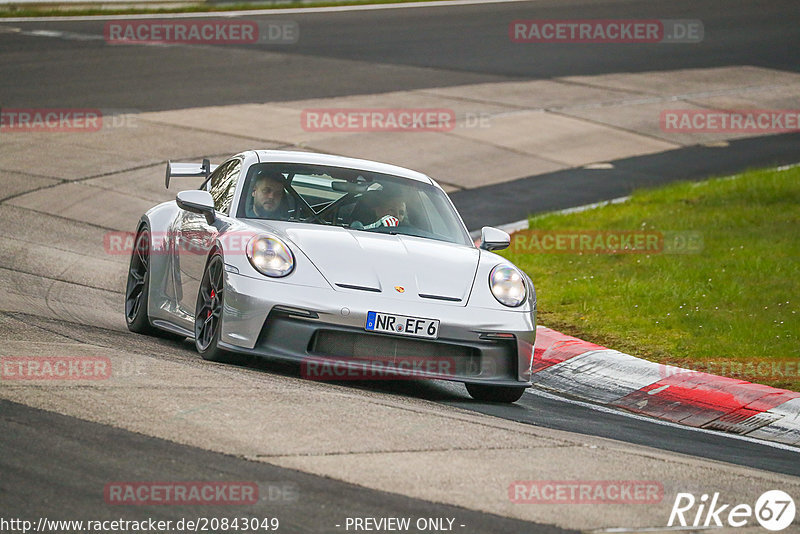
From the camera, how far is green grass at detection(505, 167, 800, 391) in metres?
8.82

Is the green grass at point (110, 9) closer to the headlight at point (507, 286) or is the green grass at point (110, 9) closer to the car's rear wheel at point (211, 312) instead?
the car's rear wheel at point (211, 312)

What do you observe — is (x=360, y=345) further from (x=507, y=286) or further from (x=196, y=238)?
(x=196, y=238)

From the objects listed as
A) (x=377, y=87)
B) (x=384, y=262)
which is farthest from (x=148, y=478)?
(x=377, y=87)

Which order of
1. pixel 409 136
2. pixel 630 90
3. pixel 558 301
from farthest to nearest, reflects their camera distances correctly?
pixel 630 90, pixel 409 136, pixel 558 301

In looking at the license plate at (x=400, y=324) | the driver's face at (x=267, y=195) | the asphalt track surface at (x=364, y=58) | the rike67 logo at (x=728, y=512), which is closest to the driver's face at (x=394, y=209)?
the driver's face at (x=267, y=195)

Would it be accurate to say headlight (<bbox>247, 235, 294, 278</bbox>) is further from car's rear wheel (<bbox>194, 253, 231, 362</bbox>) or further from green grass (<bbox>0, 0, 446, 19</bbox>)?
green grass (<bbox>0, 0, 446, 19</bbox>)

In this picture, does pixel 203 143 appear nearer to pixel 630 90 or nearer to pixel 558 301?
pixel 558 301

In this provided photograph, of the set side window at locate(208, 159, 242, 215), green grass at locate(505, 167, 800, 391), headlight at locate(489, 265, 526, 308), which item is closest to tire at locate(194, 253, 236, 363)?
side window at locate(208, 159, 242, 215)

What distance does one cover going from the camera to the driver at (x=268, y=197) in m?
7.84

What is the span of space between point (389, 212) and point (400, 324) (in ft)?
4.84

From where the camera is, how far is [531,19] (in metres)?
29.9

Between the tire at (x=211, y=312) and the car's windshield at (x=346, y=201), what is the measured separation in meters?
0.59

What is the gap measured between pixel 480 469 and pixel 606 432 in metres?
1.69

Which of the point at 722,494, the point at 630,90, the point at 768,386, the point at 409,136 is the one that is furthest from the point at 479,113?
the point at 722,494
